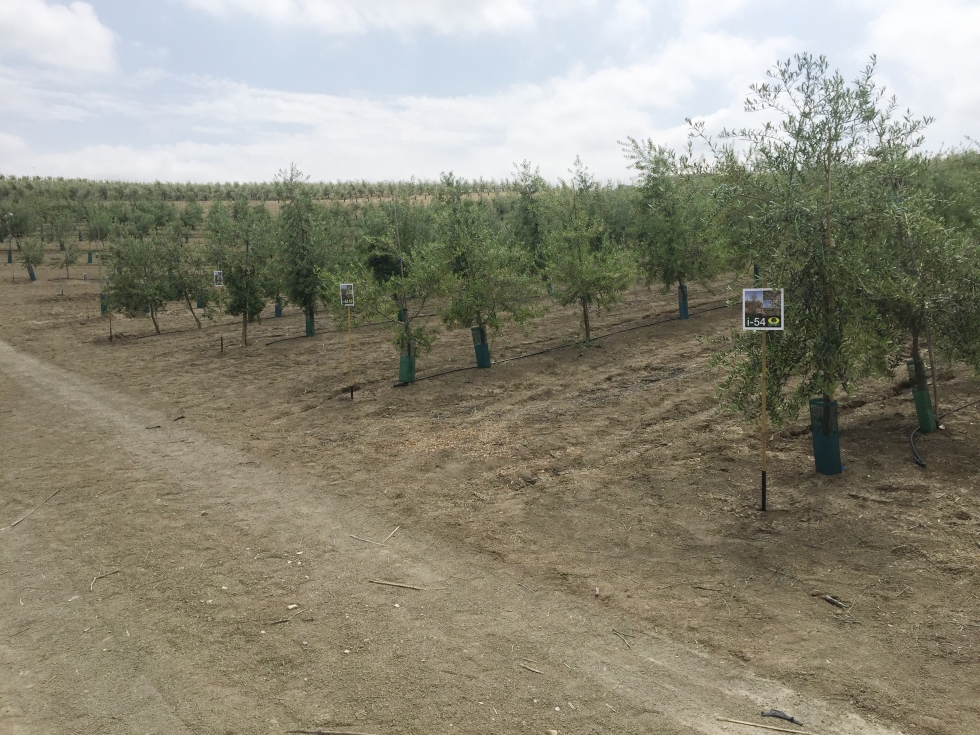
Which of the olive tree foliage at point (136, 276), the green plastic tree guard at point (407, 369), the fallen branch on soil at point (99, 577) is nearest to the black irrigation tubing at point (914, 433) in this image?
the fallen branch on soil at point (99, 577)

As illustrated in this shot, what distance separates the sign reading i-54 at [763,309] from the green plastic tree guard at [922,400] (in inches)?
107

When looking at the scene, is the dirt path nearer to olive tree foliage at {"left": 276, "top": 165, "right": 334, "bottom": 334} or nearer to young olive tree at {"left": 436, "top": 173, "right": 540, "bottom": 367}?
young olive tree at {"left": 436, "top": 173, "right": 540, "bottom": 367}

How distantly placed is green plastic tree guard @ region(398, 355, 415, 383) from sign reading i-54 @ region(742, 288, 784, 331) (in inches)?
356

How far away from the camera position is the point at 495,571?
726 cm

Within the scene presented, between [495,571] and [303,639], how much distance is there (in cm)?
205

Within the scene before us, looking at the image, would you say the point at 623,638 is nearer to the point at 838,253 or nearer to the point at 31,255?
the point at 838,253

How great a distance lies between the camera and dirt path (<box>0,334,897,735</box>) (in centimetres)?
509

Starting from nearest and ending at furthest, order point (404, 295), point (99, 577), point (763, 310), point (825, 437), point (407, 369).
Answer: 1. point (99, 577)
2. point (763, 310)
3. point (825, 437)
4. point (404, 295)
5. point (407, 369)

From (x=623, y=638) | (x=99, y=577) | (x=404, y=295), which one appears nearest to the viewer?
(x=623, y=638)

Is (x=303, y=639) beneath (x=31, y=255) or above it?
beneath

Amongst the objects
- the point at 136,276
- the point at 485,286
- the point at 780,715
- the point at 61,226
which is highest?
the point at 61,226

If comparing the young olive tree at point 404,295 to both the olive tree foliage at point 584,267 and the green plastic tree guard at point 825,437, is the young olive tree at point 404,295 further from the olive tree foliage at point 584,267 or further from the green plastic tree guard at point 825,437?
the green plastic tree guard at point 825,437

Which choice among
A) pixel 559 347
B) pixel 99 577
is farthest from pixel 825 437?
pixel 559 347

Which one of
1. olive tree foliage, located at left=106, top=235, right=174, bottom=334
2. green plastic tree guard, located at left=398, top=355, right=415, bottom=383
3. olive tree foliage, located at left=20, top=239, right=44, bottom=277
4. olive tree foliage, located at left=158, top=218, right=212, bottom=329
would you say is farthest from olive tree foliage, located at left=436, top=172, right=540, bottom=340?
olive tree foliage, located at left=20, top=239, right=44, bottom=277
